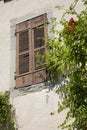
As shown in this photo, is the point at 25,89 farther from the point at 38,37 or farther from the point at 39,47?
the point at 38,37

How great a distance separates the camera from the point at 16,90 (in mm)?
9938

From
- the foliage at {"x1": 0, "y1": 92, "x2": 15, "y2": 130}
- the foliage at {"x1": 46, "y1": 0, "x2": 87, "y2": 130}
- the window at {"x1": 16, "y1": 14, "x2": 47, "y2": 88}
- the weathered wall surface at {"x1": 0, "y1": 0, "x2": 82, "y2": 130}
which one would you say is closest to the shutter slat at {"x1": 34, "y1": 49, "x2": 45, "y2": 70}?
the window at {"x1": 16, "y1": 14, "x2": 47, "y2": 88}

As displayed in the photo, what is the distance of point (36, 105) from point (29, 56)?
50.7 inches

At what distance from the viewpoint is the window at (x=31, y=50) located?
970 cm

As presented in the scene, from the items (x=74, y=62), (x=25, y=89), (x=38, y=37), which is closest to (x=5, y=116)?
(x=25, y=89)

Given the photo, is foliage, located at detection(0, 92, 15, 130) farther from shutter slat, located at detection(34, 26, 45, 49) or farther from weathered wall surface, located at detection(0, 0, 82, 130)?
shutter slat, located at detection(34, 26, 45, 49)

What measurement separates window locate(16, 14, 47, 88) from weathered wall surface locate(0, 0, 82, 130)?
0.16 meters

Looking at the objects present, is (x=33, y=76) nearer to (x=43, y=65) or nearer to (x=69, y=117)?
(x=43, y=65)

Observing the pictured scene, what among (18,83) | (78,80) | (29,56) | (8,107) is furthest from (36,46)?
(78,80)

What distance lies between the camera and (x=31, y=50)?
10086mm

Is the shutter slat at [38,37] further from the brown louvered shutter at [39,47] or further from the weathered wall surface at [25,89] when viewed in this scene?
the weathered wall surface at [25,89]

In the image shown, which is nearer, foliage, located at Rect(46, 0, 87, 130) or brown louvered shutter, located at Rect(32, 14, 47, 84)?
foliage, located at Rect(46, 0, 87, 130)

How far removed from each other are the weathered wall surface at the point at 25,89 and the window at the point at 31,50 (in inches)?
6.3

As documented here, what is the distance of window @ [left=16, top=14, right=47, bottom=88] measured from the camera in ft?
31.8
